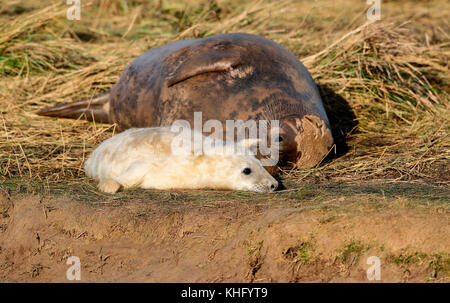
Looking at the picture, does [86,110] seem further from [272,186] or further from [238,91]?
[272,186]

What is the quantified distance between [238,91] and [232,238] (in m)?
1.80

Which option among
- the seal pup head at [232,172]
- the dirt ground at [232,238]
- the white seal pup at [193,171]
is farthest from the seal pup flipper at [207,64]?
the dirt ground at [232,238]

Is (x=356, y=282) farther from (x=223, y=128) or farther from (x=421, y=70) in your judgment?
(x=421, y=70)

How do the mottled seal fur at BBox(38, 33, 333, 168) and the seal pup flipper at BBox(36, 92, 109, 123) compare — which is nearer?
the mottled seal fur at BBox(38, 33, 333, 168)

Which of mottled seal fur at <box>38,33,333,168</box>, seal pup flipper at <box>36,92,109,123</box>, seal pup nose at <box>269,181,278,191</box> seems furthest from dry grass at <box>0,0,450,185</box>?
seal pup nose at <box>269,181,278,191</box>

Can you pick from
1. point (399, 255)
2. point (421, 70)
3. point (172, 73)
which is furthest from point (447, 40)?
point (399, 255)

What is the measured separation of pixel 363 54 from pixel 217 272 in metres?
4.00

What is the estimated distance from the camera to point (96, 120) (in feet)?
20.5

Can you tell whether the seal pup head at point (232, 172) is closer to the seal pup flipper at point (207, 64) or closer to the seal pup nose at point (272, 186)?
the seal pup nose at point (272, 186)

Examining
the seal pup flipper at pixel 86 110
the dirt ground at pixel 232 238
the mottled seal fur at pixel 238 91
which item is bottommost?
the seal pup flipper at pixel 86 110

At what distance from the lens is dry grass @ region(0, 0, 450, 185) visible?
4.82 meters

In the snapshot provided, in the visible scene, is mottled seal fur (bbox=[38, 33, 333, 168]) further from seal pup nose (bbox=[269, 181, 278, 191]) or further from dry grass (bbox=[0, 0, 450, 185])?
seal pup nose (bbox=[269, 181, 278, 191])

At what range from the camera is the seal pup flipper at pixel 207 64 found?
16.5 ft

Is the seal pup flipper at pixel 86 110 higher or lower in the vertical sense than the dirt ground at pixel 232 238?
lower
